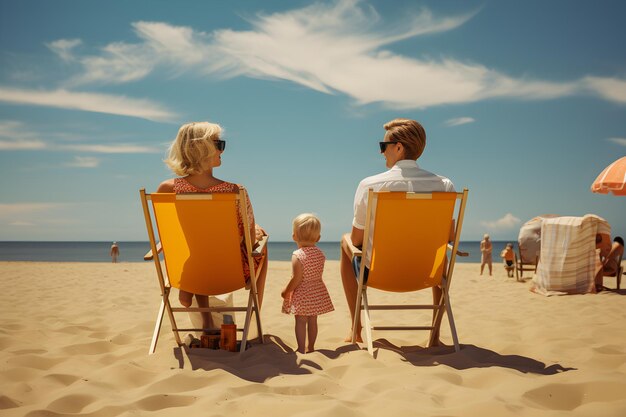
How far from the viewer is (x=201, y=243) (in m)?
3.24

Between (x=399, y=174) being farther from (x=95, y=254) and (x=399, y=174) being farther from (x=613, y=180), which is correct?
(x=95, y=254)

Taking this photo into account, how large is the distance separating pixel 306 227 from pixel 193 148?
0.96m

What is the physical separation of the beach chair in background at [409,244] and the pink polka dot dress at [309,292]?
279mm

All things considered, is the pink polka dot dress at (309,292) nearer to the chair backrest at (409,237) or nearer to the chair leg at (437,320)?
the chair backrest at (409,237)

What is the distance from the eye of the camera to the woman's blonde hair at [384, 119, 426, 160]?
11.5ft

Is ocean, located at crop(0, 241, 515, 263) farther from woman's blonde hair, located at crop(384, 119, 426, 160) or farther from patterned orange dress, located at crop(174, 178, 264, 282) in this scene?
patterned orange dress, located at crop(174, 178, 264, 282)

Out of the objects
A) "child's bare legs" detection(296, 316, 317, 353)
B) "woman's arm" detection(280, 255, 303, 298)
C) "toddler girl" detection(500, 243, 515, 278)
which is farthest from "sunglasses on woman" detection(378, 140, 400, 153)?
"toddler girl" detection(500, 243, 515, 278)

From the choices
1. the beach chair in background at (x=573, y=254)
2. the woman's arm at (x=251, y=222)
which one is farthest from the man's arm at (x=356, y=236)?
the beach chair in background at (x=573, y=254)

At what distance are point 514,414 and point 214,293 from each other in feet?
6.98

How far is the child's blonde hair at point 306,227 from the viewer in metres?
3.51

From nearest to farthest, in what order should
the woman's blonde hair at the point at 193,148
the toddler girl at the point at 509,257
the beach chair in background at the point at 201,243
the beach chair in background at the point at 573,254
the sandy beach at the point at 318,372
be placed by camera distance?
the sandy beach at the point at 318,372, the beach chair in background at the point at 201,243, the woman's blonde hair at the point at 193,148, the beach chair in background at the point at 573,254, the toddler girl at the point at 509,257

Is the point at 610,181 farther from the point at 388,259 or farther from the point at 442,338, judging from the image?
the point at 388,259

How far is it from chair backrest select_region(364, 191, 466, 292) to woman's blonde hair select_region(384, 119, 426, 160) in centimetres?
48

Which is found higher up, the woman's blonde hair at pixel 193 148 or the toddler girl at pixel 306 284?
the woman's blonde hair at pixel 193 148
